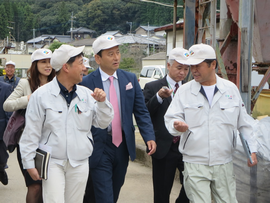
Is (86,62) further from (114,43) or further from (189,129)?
(189,129)

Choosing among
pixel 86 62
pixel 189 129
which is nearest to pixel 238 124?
pixel 189 129

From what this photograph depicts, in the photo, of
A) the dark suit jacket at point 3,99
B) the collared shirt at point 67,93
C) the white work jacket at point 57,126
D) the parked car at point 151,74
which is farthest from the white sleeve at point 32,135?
the parked car at point 151,74

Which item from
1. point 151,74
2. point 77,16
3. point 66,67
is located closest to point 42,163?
point 66,67

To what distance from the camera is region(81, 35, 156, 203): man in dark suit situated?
3.81 metres

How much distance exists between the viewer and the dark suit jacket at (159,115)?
14.2 ft

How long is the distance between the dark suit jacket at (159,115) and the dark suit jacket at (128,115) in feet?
1.04

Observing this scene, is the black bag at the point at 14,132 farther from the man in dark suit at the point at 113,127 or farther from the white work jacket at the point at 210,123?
the white work jacket at the point at 210,123

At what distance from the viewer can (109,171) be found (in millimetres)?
3855

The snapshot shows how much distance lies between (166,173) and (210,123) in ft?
4.01

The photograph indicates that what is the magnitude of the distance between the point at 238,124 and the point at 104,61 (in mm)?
1433

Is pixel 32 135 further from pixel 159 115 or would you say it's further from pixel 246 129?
pixel 246 129

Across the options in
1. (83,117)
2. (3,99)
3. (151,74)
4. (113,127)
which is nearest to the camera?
(83,117)

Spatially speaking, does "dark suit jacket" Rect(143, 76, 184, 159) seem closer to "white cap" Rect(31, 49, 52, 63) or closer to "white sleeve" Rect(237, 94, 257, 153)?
"white sleeve" Rect(237, 94, 257, 153)

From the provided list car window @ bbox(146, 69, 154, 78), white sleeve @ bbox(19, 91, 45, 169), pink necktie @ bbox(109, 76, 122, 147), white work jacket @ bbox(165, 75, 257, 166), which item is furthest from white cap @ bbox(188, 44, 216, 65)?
car window @ bbox(146, 69, 154, 78)
